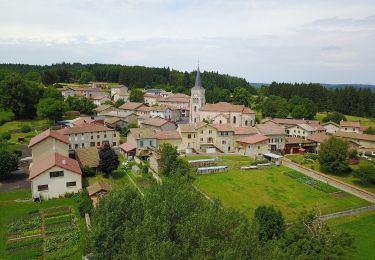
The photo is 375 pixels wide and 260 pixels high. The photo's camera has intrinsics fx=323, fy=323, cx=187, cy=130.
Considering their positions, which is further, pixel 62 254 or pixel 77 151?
pixel 77 151

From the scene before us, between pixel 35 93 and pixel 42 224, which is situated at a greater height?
pixel 35 93

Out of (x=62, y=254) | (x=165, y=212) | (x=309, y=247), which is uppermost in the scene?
(x=165, y=212)

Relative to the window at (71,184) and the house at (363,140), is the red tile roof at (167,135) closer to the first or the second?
the window at (71,184)

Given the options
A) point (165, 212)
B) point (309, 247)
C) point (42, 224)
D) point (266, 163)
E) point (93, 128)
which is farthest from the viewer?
point (93, 128)

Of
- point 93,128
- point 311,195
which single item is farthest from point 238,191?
point 93,128

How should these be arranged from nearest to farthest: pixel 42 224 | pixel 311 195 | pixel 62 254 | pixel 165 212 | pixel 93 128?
pixel 165 212 → pixel 62 254 → pixel 42 224 → pixel 311 195 → pixel 93 128

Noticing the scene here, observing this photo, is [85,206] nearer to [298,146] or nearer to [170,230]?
[170,230]

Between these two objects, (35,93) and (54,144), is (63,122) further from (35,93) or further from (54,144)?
(54,144)
